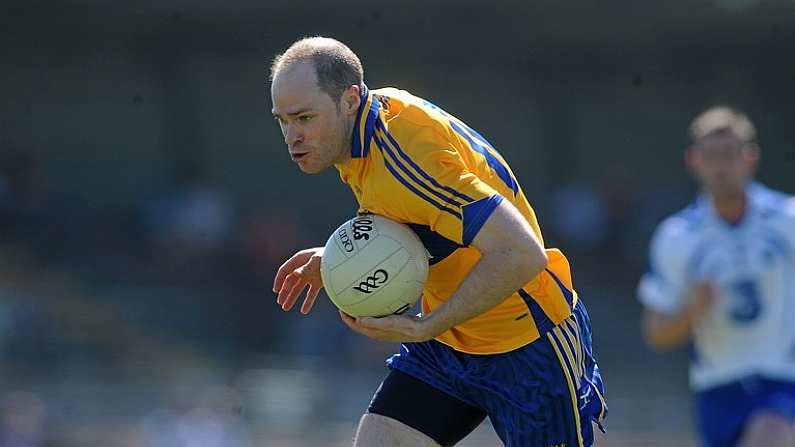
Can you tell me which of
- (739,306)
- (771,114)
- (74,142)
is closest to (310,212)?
(74,142)

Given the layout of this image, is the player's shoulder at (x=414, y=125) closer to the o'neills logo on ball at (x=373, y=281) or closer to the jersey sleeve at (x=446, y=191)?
the jersey sleeve at (x=446, y=191)

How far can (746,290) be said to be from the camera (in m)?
7.05

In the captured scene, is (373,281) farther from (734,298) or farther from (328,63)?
(734,298)

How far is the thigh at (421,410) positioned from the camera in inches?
188

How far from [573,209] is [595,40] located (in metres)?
2.90

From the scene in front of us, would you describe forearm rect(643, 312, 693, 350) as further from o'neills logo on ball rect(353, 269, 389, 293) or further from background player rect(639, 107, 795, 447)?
o'neills logo on ball rect(353, 269, 389, 293)

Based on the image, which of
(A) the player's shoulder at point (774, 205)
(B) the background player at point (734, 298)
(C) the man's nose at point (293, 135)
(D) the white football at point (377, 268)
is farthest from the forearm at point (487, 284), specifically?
(A) the player's shoulder at point (774, 205)

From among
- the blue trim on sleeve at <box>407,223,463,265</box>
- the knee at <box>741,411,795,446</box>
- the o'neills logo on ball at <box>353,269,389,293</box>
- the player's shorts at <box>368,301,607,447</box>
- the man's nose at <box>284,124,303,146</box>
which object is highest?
the man's nose at <box>284,124,303,146</box>

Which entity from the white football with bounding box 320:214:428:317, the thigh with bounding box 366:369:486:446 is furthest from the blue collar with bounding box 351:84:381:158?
the thigh with bounding box 366:369:486:446

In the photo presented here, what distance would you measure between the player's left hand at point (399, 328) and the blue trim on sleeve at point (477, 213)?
0.34m

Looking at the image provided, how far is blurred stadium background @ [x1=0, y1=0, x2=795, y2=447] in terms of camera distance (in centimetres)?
1426

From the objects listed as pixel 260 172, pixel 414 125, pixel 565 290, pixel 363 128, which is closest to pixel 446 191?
pixel 414 125

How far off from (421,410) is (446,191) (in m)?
0.99

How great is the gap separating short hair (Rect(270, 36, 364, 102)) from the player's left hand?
0.78 metres
